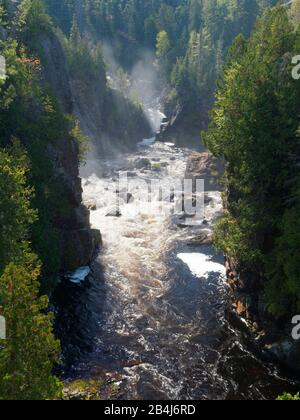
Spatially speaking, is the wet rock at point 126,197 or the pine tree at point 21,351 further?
the wet rock at point 126,197

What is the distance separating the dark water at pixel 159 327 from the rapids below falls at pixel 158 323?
0.26ft

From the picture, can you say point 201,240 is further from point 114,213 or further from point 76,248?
point 76,248

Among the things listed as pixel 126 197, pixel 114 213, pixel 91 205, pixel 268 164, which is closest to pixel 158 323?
pixel 268 164

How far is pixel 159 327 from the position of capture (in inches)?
1576

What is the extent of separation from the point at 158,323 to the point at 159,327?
2.27 feet

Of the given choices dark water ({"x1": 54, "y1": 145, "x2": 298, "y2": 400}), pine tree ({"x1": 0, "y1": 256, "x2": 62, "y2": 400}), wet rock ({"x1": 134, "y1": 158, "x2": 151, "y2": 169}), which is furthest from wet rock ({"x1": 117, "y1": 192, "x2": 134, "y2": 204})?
pine tree ({"x1": 0, "y1": 256, "x2": 62, "y2": 400})

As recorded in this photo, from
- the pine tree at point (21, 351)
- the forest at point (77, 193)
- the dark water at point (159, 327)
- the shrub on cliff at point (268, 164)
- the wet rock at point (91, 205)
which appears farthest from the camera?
the wet rock at point (91, 205)

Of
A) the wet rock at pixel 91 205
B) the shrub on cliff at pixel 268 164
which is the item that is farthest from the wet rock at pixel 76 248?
the shrub on cliff at pixel 268 164

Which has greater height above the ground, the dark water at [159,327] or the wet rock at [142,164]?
the wet rock at [142,164]

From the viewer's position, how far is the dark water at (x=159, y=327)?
32594 millimetres

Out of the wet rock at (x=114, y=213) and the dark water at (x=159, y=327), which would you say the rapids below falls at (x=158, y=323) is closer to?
the dark water at (x=159, y=327)

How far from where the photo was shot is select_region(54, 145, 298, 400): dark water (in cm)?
3259

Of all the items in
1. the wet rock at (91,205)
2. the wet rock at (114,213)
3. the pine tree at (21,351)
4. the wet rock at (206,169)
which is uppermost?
the pine tree at (21,351)
